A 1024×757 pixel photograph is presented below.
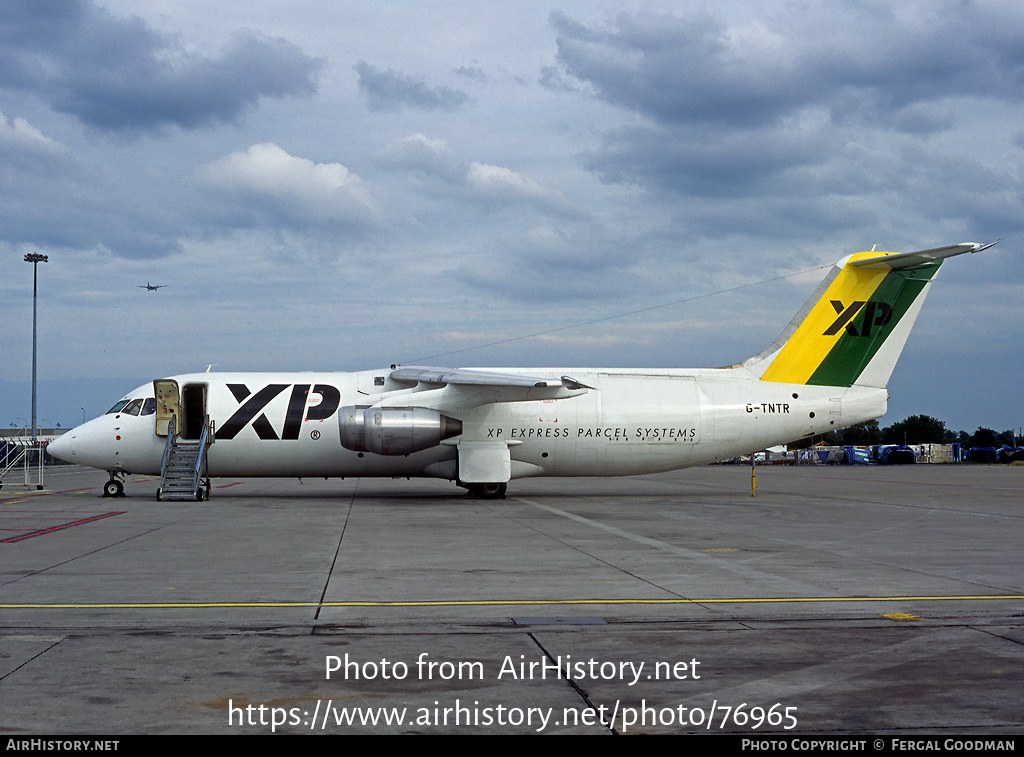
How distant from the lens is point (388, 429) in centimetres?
2462

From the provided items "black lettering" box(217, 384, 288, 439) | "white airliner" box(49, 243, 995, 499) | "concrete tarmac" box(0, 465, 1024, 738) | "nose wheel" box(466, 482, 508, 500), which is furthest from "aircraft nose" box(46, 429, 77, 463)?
"nose wheel" box(466, 482, 508, 500)

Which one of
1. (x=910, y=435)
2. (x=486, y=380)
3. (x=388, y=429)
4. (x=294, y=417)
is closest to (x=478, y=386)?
(x=486, y=380)

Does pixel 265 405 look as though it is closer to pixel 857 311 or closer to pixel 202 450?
pixel 202 450

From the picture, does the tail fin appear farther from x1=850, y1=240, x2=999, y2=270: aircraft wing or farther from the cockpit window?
the cockpit window

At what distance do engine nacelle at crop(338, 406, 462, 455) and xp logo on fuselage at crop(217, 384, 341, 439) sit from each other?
4.13 feet

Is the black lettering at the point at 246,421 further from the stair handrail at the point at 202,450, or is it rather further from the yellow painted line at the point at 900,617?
the yellow painted line at the point at 900,617

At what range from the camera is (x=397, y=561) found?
41.9 ft

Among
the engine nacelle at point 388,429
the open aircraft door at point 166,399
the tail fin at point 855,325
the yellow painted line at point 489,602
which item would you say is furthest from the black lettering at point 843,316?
the open aircraft door at point 166,399

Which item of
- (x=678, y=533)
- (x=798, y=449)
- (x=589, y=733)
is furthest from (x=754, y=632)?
(x=798, y=449)

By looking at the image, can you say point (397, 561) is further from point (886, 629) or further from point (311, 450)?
point (311, 450)

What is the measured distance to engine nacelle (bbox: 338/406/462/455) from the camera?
2461cm

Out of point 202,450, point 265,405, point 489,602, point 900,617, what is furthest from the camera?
point 265,405

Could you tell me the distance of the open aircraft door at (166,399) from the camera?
26469mm

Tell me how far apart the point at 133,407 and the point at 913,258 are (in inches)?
932
